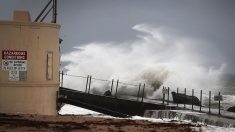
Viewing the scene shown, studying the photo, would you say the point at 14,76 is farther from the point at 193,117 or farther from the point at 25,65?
the point at 193,117

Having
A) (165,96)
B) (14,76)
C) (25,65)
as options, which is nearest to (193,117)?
(25,65)

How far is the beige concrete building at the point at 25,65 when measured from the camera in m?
12.4

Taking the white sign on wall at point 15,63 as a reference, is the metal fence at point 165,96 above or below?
below

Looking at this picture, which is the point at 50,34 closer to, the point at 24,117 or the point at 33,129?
the point at 24,117

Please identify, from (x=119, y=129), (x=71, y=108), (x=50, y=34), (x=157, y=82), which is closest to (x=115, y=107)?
(x=71, y=108)

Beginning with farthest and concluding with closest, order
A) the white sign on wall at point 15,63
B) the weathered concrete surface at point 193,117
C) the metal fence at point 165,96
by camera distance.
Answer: the metal fence at point 165,96 < the weathered concrete surface at point 193,117 < the white sign on wall at point 15,63

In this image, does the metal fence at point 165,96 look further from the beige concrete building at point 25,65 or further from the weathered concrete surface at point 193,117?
the beige concrete building at point 25,65

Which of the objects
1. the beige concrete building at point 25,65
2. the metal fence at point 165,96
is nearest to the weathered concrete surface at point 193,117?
the metal fence at point 165,96

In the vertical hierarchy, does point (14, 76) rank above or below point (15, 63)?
below

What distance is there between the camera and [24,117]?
11.0m

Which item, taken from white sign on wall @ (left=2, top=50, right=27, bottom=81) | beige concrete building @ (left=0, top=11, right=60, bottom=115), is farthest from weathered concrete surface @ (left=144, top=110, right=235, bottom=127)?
white sign on wall @ (left=2, top=50, right=27, bottom=81)

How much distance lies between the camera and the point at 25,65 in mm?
12492

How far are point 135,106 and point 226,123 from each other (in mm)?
5409

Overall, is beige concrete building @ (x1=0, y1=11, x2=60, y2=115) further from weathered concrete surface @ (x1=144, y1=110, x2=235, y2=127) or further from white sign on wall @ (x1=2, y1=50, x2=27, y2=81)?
weathered concrete surface @ (x1=144, y1=110, x2=235, y2=127)
